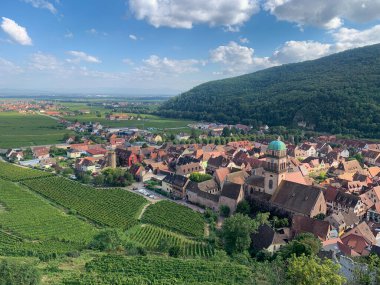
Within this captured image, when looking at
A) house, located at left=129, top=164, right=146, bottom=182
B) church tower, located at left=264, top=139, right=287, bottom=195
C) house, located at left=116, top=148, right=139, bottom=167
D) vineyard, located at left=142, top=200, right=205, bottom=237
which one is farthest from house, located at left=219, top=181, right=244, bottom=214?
house, located at left=116, top=148, right=139, bottom=167

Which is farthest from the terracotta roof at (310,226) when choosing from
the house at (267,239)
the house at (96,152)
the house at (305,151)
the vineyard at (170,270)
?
the house at (96,152)

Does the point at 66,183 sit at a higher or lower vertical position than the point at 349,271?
lower

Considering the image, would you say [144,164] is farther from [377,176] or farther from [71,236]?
[377,176]

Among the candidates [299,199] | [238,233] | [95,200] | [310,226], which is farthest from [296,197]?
[95,200]

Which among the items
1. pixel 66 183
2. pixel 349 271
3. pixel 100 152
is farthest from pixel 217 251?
pixel 100 152

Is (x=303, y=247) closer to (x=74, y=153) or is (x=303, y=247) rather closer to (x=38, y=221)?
(x=38, y=221)

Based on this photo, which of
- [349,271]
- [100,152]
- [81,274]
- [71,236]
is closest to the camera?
[349,271]
